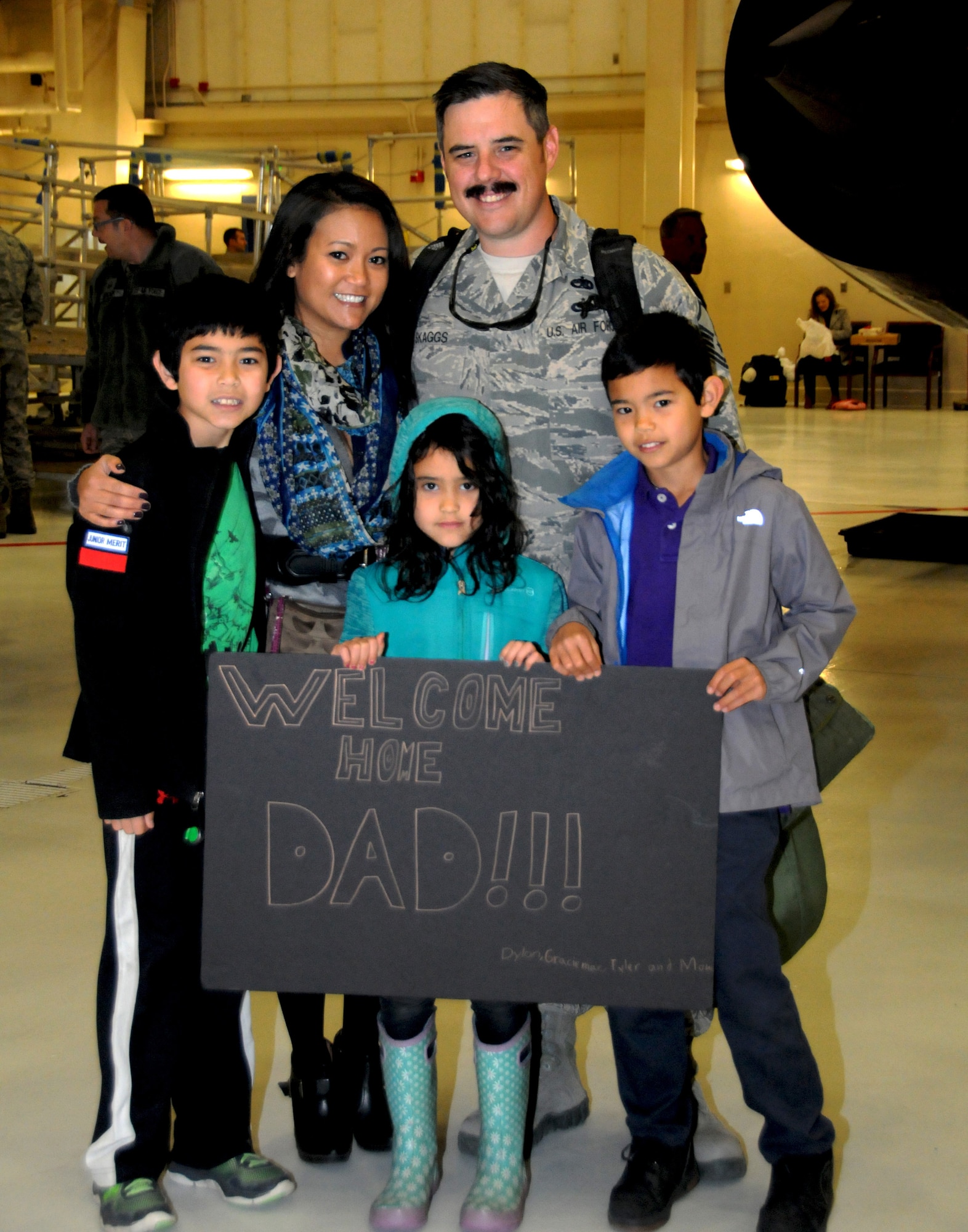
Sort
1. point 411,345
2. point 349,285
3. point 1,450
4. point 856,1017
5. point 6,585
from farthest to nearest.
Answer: point 1,450 < point 6,585 < point 856,1017 < point 411,345 < point 349,285

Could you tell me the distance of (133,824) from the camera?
1.81m

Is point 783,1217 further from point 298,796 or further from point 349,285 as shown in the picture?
point 349,285

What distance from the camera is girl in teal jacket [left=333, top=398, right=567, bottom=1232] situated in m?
1.86

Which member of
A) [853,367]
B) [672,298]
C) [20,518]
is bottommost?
[20,518]

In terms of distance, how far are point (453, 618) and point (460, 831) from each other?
12.9 inches

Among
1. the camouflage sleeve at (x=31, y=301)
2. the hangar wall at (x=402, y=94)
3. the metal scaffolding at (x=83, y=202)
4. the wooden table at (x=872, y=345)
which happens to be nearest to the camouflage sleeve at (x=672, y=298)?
the camouflage sleeve at (x=31, y=301)

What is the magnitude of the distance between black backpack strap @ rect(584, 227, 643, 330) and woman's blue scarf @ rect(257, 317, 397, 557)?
454mm

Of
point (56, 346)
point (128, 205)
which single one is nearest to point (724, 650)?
point (128, 205)

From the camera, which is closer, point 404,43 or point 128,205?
point 128,205

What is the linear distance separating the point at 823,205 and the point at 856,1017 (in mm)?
1485

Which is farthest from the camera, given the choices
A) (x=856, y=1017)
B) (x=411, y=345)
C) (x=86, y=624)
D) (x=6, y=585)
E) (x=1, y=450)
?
(x=1, y=450)

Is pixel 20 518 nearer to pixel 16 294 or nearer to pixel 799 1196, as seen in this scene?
pixel 16 294

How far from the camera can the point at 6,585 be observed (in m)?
6.63

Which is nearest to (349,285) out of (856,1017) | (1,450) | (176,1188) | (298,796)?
(298,796)
